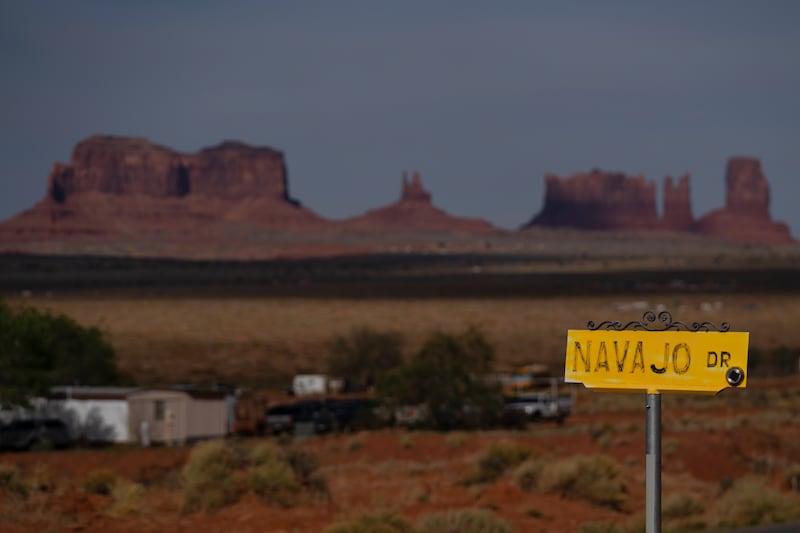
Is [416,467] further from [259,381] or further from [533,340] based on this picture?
[533,340]

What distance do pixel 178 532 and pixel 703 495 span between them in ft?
36.1

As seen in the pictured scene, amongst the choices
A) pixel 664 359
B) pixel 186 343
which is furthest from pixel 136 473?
pixel 186 343

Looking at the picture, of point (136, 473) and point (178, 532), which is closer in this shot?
point (178, 532)

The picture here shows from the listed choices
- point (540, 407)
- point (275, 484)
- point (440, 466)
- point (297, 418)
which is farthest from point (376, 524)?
point (540, 407)

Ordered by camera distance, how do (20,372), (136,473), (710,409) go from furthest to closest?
1. (710,409)
2. (20,372)
3. (136,473)

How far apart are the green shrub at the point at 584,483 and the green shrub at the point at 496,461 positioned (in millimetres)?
1966

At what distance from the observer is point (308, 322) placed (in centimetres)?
8238

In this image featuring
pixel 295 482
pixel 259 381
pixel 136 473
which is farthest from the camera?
pixel 259 381

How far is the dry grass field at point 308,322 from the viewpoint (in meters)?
63.3

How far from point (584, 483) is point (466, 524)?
633cm

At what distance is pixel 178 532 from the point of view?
18.6 metres

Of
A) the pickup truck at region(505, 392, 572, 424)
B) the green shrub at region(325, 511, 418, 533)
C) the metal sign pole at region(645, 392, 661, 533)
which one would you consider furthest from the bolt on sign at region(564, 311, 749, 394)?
the pickup truck at region(505, 392, 572, 424)

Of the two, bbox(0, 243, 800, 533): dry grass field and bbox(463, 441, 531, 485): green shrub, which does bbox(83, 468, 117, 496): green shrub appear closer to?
bbox(0, 243, 800, 533): dry grass field

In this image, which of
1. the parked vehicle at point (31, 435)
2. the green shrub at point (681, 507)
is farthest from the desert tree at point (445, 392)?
the green shrub at point (681, 507)
